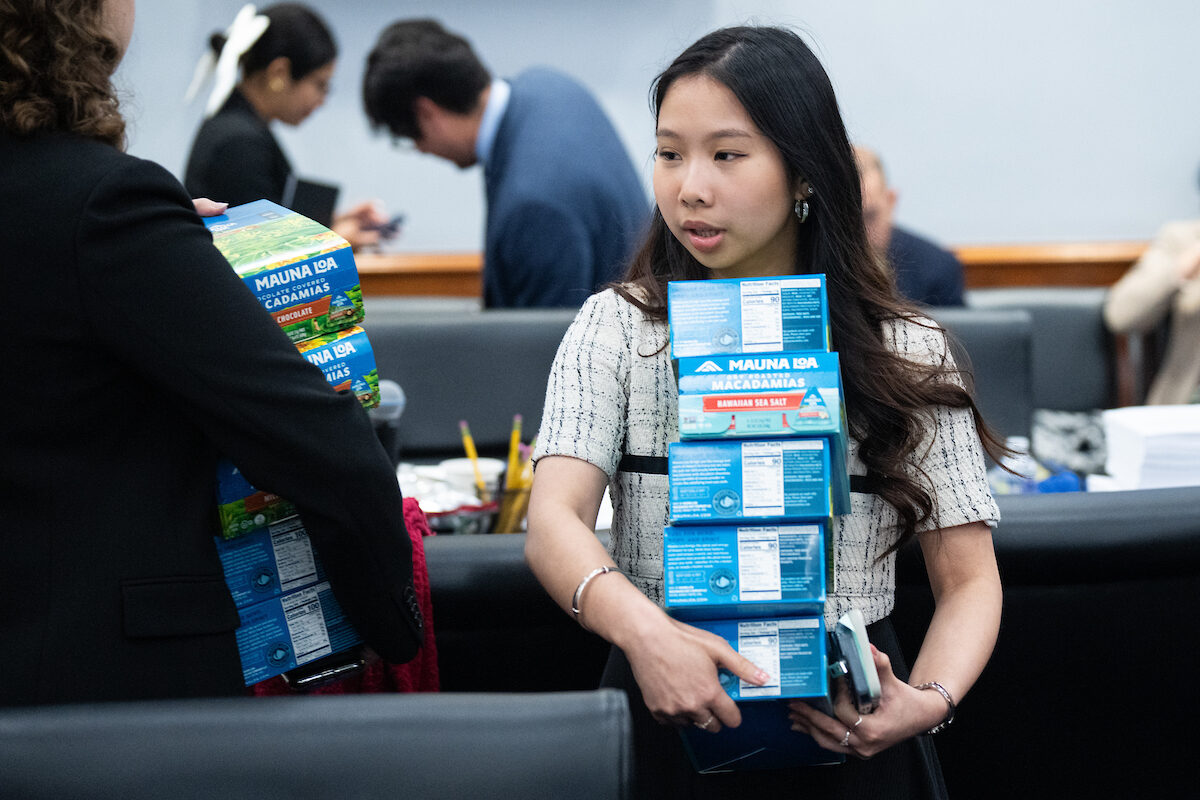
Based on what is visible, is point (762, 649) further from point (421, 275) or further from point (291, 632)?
point (421, 275)

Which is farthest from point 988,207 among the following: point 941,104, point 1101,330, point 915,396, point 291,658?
point 291,658

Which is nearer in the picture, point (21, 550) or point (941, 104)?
point (21, 550)

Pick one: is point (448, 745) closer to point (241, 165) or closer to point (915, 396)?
A: point (915, 396)

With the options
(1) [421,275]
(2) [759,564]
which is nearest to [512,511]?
(2) [759,564]

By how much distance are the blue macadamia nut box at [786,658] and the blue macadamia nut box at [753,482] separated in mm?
92

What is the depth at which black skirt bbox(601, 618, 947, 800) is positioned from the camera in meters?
1.14

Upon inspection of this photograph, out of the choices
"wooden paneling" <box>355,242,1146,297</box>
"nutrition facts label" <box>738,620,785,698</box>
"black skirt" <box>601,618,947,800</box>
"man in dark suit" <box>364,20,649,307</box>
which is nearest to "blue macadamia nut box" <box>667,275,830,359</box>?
"nutrition facts label" <box>738,620,785,698</box>

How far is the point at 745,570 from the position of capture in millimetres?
945

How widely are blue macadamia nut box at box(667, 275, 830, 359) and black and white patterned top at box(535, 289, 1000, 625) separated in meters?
0.15

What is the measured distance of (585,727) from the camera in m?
0.89

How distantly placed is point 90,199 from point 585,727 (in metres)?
0.59

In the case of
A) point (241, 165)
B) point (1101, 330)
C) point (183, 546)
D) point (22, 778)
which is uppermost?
point (241, 165)

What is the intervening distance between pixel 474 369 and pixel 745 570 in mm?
2150

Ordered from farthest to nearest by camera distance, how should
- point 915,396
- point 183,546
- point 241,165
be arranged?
point 241,165 < point 915,396 < point 183,546
